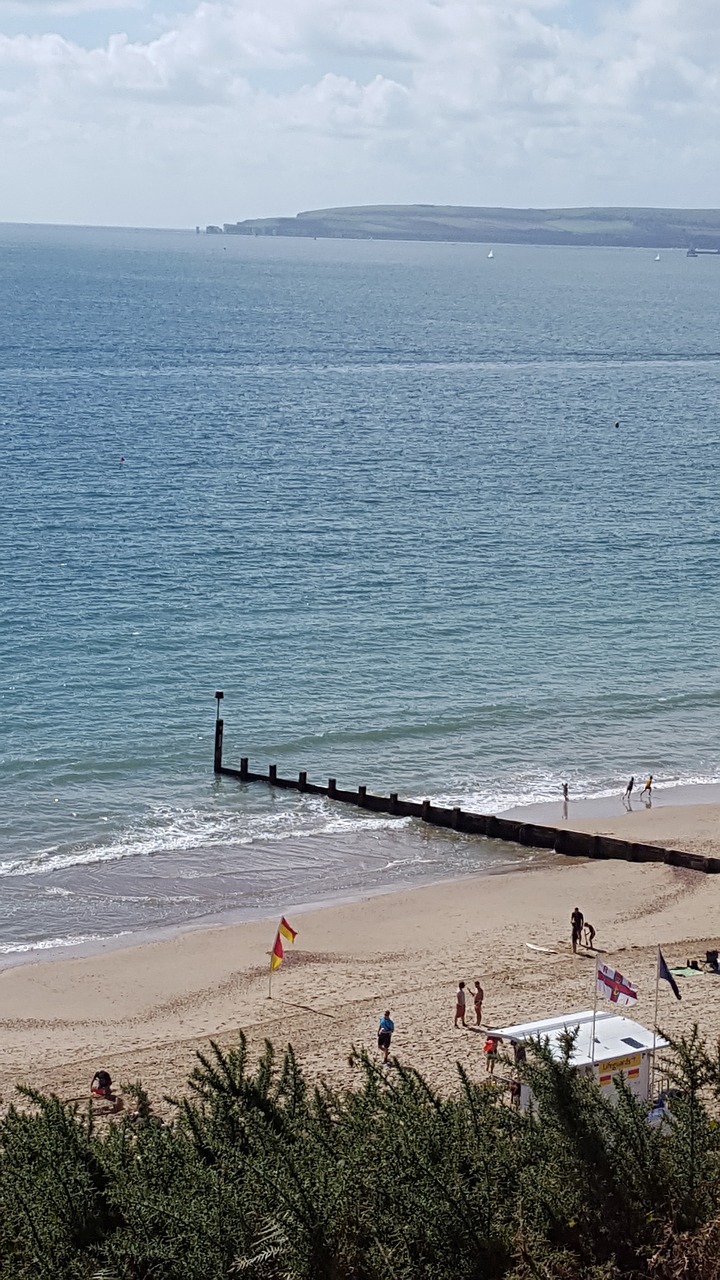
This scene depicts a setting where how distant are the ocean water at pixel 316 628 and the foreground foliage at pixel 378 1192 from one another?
49.0ft

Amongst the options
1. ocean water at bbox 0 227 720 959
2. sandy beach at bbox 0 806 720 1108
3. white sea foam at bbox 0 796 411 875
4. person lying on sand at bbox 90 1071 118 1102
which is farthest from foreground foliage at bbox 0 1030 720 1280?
white sea foam at bbox 0 796 411 875

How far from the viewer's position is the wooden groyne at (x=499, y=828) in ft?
117

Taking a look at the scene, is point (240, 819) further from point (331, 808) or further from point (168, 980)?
point (168, 980)

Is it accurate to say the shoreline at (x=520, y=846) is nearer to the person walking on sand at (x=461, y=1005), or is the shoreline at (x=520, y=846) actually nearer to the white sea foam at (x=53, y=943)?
→ the white sea foam at (x=53, y=943)

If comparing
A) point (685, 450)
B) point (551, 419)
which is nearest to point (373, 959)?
point (685, 450)

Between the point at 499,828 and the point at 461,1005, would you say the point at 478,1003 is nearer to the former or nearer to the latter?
the point at 461,1005

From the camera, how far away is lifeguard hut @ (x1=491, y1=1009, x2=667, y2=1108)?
20.5 m

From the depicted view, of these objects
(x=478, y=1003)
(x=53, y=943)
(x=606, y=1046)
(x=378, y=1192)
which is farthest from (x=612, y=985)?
(x=53, y=943)

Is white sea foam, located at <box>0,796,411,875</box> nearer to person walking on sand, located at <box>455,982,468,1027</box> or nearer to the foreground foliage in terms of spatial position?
person walking on sand, located at <box>455,982,468,1027</box>

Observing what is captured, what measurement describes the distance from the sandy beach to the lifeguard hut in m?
2.64

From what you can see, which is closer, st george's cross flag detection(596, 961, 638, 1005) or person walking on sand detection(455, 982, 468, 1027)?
st george's cross flag detection(596, 961, 638, 1005)

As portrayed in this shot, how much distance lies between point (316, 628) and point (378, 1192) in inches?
1483

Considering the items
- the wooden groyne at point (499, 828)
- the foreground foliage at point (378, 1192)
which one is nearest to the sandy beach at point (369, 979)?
the wooden groyne at point (499, 828)

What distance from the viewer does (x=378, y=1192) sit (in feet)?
50.8
